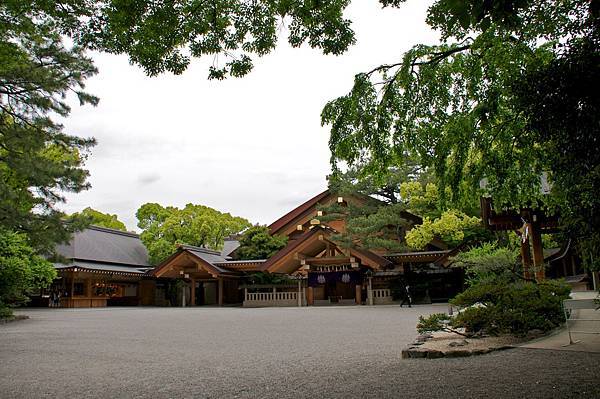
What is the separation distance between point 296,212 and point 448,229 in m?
11.3

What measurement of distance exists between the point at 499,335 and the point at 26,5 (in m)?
7.71

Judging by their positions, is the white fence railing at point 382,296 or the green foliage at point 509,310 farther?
the white fence railing at point 382,296

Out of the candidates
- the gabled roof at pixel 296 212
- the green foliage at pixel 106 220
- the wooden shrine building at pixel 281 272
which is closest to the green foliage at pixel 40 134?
the wooden shrine building at pixel 281 272

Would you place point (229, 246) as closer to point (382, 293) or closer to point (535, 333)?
point (382, 293)

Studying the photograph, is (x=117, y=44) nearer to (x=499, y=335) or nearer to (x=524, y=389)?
(x=524, y=389)

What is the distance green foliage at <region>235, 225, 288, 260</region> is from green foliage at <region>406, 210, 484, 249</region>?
8.73 metres

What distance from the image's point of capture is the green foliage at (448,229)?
19.0 metres

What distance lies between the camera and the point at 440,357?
579 cm

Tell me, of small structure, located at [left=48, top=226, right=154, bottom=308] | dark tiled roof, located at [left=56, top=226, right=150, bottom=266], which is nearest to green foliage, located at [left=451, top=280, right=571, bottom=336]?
small structure, located at [left=48, top=226, right=154, bottom=308]

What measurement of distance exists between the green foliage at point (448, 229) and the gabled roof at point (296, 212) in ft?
26.8

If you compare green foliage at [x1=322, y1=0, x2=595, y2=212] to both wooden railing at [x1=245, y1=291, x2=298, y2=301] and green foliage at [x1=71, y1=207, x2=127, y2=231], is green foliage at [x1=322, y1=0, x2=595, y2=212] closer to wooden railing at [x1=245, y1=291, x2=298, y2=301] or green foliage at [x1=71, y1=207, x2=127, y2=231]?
wooden railing at [x1=245, y1=291, x2=298, y2=301]

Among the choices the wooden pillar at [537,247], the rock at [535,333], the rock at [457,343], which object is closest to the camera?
the rock at [457,343]

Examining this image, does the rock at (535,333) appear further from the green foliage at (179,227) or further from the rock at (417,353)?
the green foliage at (179,227)

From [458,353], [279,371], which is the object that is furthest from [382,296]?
[279,371]
